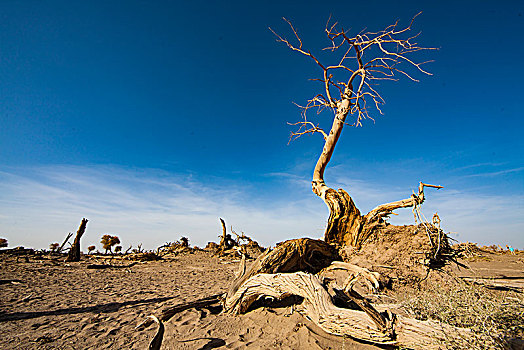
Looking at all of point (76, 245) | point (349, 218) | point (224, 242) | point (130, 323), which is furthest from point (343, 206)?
point (76, 245)

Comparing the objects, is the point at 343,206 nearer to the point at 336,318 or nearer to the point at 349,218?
the point at 349,218

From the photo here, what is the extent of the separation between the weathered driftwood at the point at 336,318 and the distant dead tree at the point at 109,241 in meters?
21.2

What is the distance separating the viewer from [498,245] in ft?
66.2

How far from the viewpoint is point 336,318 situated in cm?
362

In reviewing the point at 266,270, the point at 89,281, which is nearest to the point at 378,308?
the point at 266,270

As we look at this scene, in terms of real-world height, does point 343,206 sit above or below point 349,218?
above

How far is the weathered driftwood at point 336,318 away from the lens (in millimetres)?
2916

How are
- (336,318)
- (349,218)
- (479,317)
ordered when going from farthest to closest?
(349,218), (336,318), (479,317)

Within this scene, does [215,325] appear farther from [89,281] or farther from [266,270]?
[89,281]

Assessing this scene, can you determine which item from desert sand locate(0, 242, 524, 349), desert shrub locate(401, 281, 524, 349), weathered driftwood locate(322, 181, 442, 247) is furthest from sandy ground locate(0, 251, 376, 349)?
weathered driftwood locate(322, 181, 442, 247)

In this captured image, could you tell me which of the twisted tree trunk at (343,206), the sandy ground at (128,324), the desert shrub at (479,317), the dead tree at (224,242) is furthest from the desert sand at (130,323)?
the dead tree at (224,242)

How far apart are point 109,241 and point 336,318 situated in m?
23.8

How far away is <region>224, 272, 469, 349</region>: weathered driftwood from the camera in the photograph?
9.57 ft

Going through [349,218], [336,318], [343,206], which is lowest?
[336,318]
